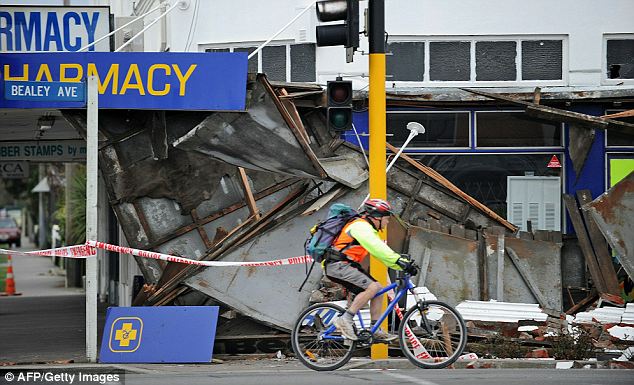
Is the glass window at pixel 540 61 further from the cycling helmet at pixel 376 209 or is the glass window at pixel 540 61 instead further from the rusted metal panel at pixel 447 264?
the cycling helmet at pixel 376 209

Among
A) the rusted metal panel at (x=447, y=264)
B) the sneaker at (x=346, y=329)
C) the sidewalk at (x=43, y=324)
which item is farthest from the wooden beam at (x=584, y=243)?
the sidewalk at (x=43, y=324)

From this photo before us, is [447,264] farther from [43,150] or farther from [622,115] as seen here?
[43,150]

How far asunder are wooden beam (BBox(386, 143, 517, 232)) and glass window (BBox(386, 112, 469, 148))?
66cm

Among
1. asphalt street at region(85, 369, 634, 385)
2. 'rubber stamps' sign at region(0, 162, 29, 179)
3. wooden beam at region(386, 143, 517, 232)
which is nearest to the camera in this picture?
asphalt street at region(85, 369, 634, 385)

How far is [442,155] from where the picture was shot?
16891 mm

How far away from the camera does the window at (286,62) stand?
693 inches

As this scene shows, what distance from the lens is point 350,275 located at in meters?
11.9

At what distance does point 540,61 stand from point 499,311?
487cm

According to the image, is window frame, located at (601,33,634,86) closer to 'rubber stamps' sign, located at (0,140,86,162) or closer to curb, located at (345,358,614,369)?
curb, located at (345,358,614,369)

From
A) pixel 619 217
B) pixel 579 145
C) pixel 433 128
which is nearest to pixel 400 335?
pixel 619 217

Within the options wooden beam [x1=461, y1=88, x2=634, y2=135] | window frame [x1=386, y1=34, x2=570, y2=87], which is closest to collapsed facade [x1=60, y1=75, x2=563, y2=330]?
wooden beam [x1=461, y1=88, x2=634, y2=135]

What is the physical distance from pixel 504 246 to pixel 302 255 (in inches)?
104

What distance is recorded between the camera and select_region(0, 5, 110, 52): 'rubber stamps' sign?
640 inches

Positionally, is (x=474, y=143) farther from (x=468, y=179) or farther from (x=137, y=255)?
(x=137, y=255)
